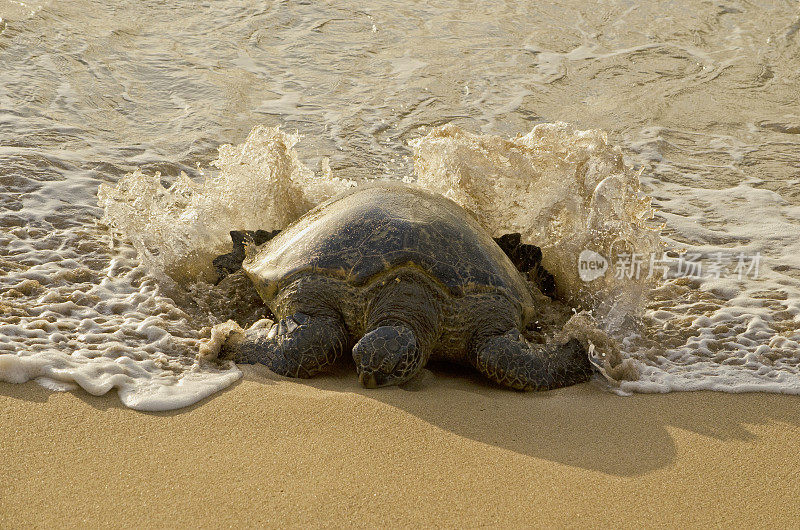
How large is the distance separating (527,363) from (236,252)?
7.16 ft

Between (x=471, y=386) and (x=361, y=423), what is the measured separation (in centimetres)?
82

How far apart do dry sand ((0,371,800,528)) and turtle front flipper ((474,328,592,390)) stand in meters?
0.12

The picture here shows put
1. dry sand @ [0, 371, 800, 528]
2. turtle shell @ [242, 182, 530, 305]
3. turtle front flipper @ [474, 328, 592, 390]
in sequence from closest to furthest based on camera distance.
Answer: dry sand @ [0, 371, 800, 528], turtle front flipper @ [474, 328, 592, 390], turtle shell @ [242, 182, 530, 305]

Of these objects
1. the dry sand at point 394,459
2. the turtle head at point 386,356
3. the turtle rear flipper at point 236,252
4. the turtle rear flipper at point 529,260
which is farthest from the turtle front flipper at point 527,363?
the turtle rear flipper at point 236,252

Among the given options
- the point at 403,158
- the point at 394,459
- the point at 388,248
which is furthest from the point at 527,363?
the point at 403,158

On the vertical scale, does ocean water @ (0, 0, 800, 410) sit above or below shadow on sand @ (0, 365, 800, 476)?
above

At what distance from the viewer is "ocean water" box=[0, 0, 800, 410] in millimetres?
4277

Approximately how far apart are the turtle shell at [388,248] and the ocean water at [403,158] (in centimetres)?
47

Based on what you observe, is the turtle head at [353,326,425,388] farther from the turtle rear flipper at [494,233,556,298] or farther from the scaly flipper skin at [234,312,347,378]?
the turtle rear flipper at [494,233,556,298]

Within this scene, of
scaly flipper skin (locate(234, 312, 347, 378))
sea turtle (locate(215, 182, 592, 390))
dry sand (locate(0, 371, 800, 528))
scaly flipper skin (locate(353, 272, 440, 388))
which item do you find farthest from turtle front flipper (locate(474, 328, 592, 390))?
scaly flipper skin (locate(234, 312, 347, 378))

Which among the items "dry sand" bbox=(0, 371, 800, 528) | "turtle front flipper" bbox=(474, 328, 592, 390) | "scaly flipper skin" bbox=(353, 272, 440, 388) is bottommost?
"dry sand" bbox=(0, 371, 800, 528)

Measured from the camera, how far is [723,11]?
39.5ft

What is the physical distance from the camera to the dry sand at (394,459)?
2.77m

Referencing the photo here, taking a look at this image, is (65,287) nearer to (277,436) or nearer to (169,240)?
(169,240)
